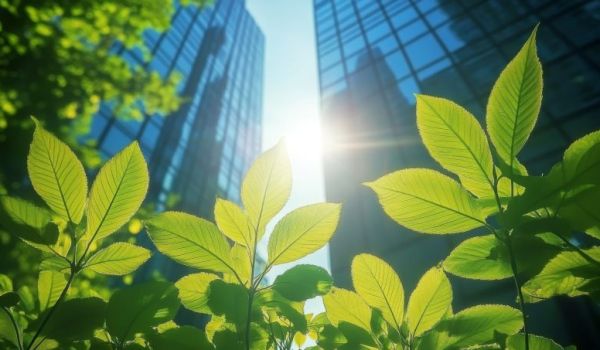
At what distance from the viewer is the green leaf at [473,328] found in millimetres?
692

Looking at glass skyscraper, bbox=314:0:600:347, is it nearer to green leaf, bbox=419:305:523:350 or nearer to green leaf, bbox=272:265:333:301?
green leaf, bbox=419:305:523:350

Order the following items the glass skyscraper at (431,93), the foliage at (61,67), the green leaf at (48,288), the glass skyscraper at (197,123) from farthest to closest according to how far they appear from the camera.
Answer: the glass skyscraper at (197,123) < the glass skyscraper at (431,93) < the foliage at (61,67) < the green leaf at (48,288)

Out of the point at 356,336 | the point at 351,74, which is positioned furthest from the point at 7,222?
the point at 351,74

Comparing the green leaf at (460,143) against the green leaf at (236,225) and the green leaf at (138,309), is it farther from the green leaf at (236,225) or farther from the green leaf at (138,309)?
the green leaf at (138,309)

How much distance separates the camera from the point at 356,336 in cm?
77

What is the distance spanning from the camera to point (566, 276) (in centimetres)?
66

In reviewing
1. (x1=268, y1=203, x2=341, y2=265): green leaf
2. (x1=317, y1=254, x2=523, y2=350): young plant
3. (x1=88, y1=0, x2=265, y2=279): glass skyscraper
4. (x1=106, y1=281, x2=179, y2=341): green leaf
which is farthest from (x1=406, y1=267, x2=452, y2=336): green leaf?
(x1=88, y1=0, x2=265, y2=279): glass skyscraper

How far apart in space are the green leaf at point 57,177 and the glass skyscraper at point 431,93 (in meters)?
5.77

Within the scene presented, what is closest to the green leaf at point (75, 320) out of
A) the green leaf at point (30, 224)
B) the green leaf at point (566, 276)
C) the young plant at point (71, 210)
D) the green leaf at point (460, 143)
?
the young plant at point (71, 210)

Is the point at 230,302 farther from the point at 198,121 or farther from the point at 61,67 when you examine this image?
the point at 198,121

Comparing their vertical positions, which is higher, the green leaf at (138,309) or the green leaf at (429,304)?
the green leaf at (138,309)

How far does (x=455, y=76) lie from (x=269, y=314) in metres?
8.89

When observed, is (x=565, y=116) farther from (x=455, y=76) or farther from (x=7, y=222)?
(x=7, y=222)

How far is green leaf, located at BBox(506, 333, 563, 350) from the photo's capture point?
649 mm
